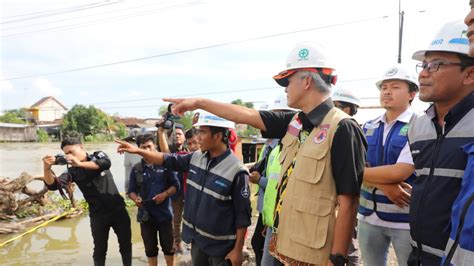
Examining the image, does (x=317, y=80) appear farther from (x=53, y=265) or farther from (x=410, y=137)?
(x=53, y=265)

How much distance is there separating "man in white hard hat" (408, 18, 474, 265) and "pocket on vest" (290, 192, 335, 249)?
42 centimetres

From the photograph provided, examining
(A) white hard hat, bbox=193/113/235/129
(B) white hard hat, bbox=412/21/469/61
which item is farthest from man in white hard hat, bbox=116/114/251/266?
(B) white hard hat, bbox=412/21/469/61

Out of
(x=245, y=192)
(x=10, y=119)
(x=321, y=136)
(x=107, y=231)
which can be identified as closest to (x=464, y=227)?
(x=321, y=136)

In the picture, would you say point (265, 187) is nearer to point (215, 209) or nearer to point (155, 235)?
point (215, 209)

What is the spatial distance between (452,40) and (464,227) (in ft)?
3.17

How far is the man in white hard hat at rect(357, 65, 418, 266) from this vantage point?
241 cm

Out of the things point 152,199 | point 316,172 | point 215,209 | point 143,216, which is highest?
point 316,172

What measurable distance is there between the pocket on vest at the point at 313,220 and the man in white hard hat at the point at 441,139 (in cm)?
42

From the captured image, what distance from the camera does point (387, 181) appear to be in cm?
233

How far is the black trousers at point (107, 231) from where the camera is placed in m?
4.23

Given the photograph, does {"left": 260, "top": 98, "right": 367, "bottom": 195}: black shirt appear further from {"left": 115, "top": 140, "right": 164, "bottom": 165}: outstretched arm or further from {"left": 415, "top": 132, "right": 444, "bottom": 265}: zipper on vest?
{"left": 115, "top": 140, "right": 164, "bottom": 165}: outstretched arm

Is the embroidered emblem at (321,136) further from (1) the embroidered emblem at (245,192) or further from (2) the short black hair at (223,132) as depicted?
(2) the short black hair at (223,132)

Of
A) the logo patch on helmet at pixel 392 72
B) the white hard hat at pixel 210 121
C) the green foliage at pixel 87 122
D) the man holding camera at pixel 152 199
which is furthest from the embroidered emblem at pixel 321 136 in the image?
the green foliage at pixel 87 122

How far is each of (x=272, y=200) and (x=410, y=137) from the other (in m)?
1.23
